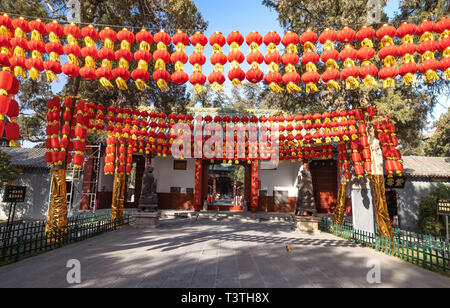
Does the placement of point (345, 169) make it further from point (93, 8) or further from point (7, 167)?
point (7, 167)

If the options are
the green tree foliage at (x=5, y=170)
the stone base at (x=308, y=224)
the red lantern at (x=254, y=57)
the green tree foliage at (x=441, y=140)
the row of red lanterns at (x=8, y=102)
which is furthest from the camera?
the green tree foliage at (x=441, y=140)

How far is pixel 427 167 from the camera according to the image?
51.7 ft

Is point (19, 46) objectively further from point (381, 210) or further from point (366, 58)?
point (381, 210)

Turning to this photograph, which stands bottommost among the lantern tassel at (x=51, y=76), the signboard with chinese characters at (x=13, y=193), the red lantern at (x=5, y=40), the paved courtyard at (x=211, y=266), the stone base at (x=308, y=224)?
the paved courtyard at (x=211, y=266)

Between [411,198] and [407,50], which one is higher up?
[407,50]

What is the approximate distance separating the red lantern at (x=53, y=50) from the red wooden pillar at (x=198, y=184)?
45.3ft

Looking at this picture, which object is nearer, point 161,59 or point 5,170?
point 161,59

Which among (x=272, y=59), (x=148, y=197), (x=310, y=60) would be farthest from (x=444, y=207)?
(x=148, y=197)

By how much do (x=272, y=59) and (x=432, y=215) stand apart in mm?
12649

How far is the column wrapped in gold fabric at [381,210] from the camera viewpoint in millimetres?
7879

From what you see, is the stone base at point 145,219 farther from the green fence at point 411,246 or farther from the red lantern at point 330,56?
the red lantern at point 330,56

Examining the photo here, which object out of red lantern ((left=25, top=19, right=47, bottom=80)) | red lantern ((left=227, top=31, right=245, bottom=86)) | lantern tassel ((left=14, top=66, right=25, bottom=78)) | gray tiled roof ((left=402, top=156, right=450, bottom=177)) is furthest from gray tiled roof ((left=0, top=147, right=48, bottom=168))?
gray tiled roof ((left=402, top=156, right=450, bottom=177))

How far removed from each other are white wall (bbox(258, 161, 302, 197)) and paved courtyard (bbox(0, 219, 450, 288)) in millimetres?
10710

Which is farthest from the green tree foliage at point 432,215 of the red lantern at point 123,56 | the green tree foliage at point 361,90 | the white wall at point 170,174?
the white wall at point 170,174
